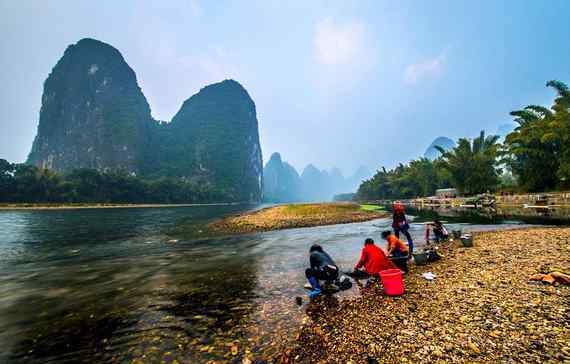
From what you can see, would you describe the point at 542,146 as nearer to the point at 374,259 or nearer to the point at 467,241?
the point at 467,241

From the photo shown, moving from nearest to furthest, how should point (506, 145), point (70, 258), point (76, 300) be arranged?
point (76, 300), point (70, 258), point (506, 145)

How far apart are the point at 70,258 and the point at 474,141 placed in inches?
2881

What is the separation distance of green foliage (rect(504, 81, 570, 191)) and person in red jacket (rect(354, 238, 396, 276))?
40.0 metres

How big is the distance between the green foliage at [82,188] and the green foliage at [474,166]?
422 ft

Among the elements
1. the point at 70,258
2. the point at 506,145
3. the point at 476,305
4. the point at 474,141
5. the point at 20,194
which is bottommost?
the point at 70,258

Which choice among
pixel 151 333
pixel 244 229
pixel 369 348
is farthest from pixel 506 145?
pixel 151 333

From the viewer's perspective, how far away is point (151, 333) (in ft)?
20.8

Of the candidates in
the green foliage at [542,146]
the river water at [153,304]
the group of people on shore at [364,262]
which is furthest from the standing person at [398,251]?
the green foliage at [542,146]

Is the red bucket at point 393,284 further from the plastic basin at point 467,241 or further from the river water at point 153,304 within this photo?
the plastic basin at point 467,241

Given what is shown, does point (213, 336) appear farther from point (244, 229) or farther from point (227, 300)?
point (244, 229)

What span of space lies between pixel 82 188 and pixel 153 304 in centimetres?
12187

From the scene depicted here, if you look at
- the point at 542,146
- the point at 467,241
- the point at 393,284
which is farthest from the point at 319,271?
the point at 542,146

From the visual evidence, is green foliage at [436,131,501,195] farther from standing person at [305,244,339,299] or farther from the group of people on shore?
standing person at [305,244,339,299]

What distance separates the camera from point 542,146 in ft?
127
